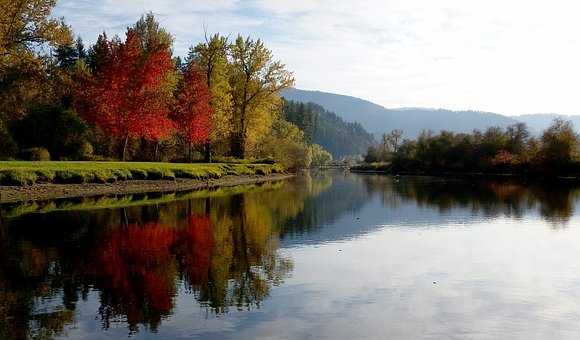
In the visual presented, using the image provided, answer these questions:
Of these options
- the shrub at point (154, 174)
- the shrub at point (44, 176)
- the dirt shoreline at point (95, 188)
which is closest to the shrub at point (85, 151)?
the shrub at point (154, 174)

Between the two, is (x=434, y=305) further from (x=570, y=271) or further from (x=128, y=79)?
(x=128, y=79)

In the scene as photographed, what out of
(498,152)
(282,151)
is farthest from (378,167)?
(282,151)

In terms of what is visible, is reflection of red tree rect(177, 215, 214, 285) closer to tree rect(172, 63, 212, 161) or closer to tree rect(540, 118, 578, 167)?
tree rect(172, 63, 212, 161)

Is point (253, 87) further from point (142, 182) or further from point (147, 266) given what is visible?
point (147, 266)


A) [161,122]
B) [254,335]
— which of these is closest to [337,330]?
[254,335]

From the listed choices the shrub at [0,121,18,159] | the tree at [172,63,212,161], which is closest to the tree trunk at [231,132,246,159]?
the tree at [172,63,212,161]

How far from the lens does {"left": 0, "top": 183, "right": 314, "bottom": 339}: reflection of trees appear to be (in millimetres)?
12969

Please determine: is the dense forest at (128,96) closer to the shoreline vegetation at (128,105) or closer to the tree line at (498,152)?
the shoreline vegetation at (128,105)

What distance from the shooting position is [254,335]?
11336 millimetres

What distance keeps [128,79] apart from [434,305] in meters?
48.6

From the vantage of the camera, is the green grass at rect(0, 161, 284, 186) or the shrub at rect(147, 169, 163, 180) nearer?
the green grass at rect(0, 161, 284, 186)

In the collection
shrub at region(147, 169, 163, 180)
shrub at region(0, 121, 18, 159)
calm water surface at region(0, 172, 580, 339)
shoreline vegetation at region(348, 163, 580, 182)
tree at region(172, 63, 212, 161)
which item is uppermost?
tree at region(172, 63, 212, 161)

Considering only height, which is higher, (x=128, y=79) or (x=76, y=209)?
(x=128, y=79)

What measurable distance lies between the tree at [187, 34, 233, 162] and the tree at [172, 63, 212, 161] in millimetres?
3255
